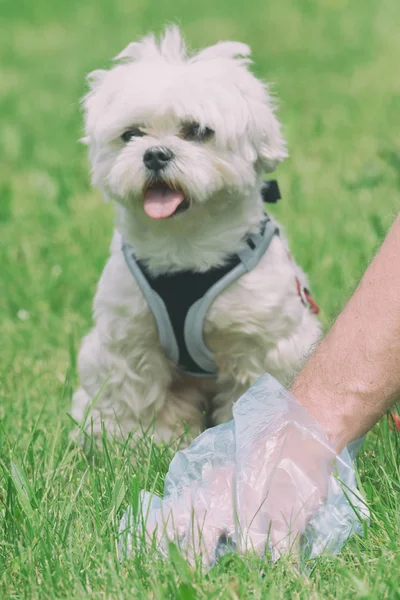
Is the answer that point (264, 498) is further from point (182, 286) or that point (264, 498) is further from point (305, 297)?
point (305, 297)

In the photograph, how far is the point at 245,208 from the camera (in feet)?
10.9

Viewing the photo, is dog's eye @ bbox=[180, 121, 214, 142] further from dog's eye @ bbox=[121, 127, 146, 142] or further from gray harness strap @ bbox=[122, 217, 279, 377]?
gray harness strap @ bbox=[122, 217, 279, 377]

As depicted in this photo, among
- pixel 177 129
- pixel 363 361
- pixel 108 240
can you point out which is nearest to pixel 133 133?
pixel 177 129

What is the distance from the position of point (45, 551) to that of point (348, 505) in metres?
0.75

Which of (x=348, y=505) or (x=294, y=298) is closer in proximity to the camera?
(x=348, y=505)

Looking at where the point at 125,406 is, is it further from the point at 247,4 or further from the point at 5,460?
the point at 247,4

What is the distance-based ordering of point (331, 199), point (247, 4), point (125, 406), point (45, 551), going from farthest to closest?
point (247, 4) < point (331, 199) < point (125, 406) < point (45, 551)

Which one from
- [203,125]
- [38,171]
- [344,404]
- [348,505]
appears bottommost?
[38,171]

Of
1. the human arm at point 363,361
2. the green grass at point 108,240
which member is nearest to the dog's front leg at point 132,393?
the green grass at point 108,240

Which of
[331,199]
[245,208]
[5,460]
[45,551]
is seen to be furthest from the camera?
[331,199]

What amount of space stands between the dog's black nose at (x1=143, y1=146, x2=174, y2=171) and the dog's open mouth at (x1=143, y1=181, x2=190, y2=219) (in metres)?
0.07

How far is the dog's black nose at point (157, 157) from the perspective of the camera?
305cm

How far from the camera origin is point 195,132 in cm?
316

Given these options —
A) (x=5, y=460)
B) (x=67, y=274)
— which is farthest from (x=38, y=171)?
(x=5, y=460)
